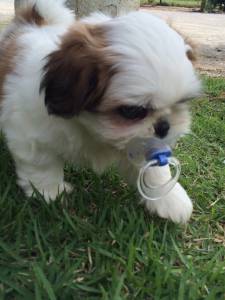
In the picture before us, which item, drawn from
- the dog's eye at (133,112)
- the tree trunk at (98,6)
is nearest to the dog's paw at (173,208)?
the dog's eye at (133,112)

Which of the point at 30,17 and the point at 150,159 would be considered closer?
the point at 150,159

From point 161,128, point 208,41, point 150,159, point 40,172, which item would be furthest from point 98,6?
point 208,41

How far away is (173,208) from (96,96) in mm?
758

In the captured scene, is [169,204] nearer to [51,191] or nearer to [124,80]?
[51,191]

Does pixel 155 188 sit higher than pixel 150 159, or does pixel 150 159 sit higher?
pixel 150 159

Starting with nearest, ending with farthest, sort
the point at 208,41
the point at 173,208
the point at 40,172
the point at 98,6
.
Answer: the point at 173,208
the point at 40,172
the point at 98,6
the point at 208,41

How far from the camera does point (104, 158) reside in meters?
2.49

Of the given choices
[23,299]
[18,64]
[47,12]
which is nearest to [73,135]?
[18,64]

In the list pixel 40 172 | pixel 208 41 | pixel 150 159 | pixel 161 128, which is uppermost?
pixel 161 128

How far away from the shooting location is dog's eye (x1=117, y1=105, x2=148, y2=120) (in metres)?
1.88

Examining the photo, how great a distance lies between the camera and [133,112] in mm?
1896

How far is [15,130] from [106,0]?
216cm

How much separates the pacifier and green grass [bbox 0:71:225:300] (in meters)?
0.12

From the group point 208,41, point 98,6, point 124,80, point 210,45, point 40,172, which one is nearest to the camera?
point 124,80
